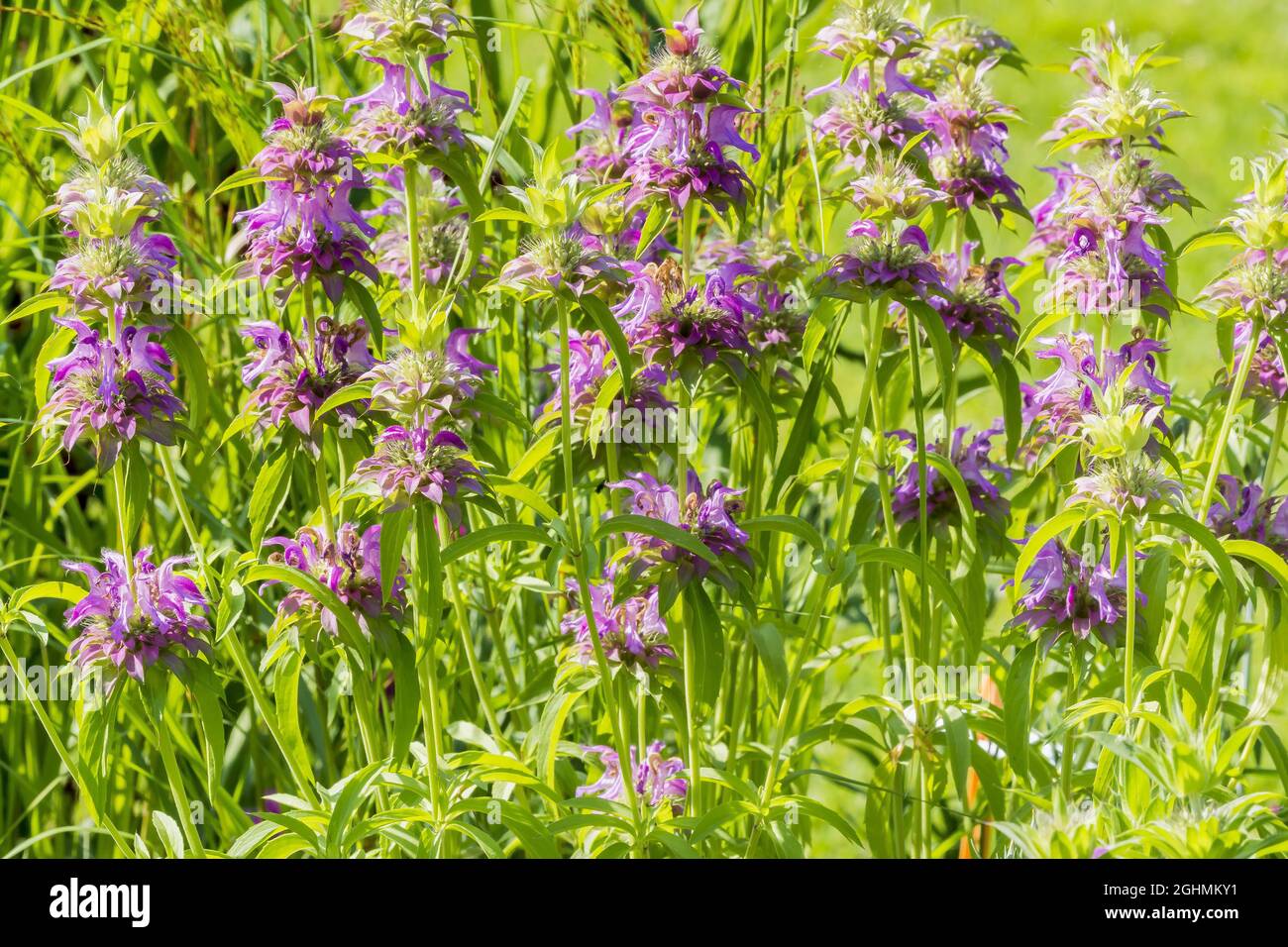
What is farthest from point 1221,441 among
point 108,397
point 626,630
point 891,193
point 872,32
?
point 108,397

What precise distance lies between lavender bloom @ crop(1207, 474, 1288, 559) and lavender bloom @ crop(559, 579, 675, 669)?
927 millimetres

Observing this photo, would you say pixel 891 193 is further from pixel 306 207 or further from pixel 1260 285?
pixel 306 207

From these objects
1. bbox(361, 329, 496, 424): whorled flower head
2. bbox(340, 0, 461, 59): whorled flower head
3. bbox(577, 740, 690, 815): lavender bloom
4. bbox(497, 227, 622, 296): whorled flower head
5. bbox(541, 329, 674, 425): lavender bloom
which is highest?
bbox(340, 0, 461, 59): whorled flower head

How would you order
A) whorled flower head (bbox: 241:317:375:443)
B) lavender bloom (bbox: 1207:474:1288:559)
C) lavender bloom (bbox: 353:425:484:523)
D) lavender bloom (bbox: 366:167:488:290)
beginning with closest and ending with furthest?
lavender bloom (bbox: 353:425:484:523)
whorled flower head (bbox: 241:317:375:443)
lavender bloom (bbox: 1207:474:1288:559)
lavender bloom (bbox: 366:167:488:290)

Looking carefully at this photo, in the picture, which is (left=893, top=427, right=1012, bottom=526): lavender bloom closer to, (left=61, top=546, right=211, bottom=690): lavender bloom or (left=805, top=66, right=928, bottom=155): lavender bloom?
(left=805, top=66, right=928, bottom=155): lavender bloom

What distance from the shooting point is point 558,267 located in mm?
1847

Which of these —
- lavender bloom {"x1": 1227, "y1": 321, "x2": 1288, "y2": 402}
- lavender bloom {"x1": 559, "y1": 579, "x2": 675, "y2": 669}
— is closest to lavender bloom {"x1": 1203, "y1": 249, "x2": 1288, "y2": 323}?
lavender bloom {"x1": 1227, "y1": 321, "x2": 1288, "y2": 402}

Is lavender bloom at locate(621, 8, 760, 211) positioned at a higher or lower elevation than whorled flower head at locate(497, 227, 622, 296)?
higher

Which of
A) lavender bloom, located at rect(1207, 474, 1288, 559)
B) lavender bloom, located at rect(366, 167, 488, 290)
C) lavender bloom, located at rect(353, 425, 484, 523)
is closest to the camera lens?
lavender bloom, located at rect(353, 425, 484, 523)

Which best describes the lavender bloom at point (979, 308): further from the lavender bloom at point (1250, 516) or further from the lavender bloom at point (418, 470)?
the lavender bloom at point (418, 470)

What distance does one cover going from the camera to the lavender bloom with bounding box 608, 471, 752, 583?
1.98 meters

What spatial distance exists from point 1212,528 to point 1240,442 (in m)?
0.70

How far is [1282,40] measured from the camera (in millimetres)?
7363

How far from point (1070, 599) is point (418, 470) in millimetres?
1017
